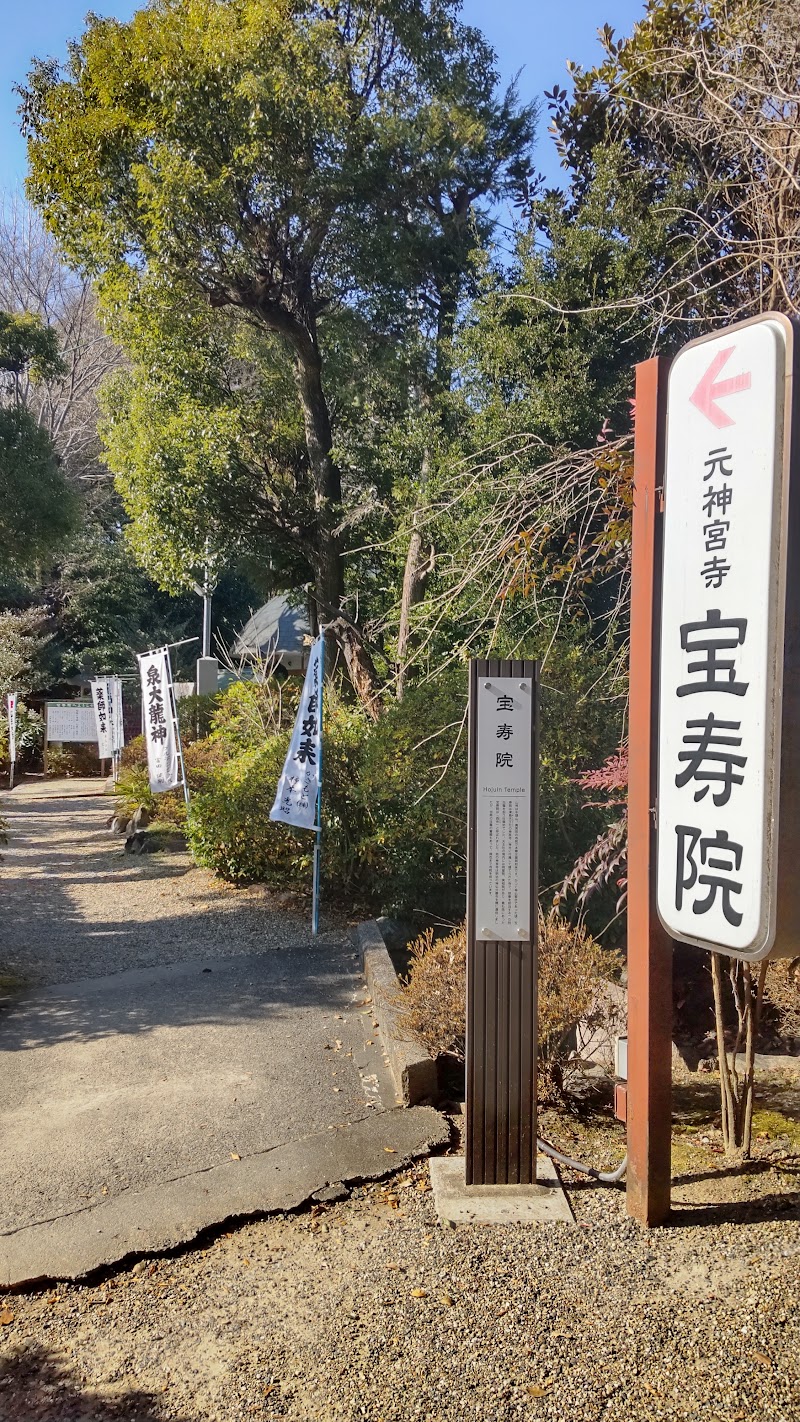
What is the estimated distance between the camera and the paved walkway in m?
3.72

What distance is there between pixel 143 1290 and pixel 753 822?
2446 millimetres

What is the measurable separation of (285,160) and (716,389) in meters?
9.52

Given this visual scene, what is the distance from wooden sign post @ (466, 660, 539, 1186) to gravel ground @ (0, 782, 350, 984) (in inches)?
166

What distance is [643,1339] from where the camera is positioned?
2793 mm

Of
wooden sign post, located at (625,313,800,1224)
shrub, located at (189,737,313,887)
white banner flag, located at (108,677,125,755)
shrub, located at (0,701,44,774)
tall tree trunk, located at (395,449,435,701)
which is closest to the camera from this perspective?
wooden sign post, located at (625,313,800,1224)

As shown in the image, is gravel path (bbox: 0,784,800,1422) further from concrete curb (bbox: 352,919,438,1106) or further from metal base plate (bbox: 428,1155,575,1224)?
concrete curb (bbox: 352,919,438,1106)

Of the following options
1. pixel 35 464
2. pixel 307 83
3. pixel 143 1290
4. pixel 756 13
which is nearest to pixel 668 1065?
pixel 143 1290

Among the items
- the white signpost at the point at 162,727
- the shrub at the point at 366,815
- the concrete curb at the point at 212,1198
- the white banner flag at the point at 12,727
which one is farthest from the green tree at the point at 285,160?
the white banner flag at the point at 12,727

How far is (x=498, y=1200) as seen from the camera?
3.68m

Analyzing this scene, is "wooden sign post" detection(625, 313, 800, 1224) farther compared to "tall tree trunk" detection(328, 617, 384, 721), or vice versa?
"tall tree trunk" detection(328, 617, 384, 721)

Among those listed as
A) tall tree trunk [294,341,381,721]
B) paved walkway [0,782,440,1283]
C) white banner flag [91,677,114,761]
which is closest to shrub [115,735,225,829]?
tall tree trunk [294,341,381,721]

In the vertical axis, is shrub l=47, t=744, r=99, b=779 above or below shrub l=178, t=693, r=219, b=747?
below

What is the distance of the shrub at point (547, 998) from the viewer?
456cm

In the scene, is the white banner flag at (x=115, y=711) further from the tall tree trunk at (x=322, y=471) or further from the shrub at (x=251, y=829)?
the shrub at (x=251, y=829)
